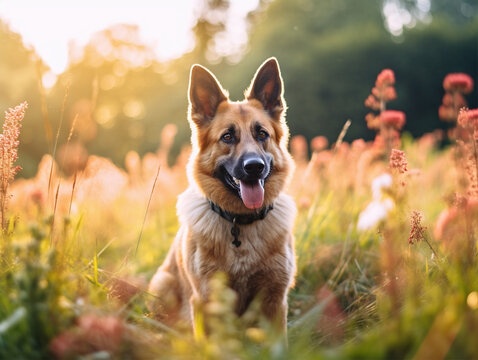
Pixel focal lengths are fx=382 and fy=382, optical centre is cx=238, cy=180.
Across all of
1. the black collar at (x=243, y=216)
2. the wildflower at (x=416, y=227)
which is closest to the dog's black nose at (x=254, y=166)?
the black collar at (x=243, y=216)

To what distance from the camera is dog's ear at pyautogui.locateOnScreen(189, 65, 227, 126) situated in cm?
325

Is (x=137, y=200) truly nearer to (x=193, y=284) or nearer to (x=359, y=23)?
(x=193, y=284)

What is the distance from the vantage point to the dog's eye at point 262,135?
3268 mm

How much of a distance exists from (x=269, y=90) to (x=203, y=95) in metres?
0.60

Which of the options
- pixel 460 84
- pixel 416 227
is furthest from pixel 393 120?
pixel 416 227

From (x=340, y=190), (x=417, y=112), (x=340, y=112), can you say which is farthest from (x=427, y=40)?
(x=340, y=190)

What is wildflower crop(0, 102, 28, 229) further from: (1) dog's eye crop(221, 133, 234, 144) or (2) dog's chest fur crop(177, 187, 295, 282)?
(1) dog's eye crop(221, 133, 234, 144)

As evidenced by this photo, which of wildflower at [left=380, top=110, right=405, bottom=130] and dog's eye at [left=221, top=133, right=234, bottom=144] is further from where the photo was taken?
Result: dog's eye at [left=221, top=133, right=234, bottom=144]

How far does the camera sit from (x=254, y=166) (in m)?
2.85

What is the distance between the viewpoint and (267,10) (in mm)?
19266

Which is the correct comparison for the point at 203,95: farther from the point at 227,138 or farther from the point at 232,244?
the point at 232,244

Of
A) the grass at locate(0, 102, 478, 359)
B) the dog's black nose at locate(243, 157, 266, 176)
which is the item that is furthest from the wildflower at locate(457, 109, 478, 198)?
the dog's black nose at locate(243, 157, 266, 176)

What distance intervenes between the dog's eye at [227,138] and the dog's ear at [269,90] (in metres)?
0.50

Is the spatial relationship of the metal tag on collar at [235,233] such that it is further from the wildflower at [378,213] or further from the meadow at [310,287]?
the wildflower at [378,213]
